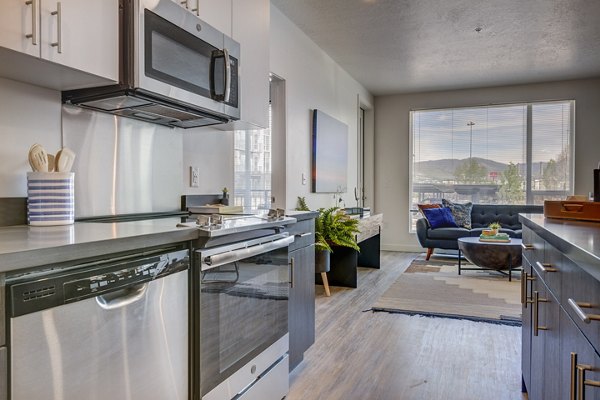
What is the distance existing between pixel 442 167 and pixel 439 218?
1334 mm

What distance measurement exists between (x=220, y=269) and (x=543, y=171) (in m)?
6.37

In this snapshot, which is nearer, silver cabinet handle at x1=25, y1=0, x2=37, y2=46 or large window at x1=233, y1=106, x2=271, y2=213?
silver cabinet handle at x1=25, y1=0, x2=37, y2=46

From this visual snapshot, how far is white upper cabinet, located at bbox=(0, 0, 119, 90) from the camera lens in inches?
48.2

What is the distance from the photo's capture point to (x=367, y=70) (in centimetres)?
568

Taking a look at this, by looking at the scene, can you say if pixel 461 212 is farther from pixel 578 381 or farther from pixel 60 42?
pixel 60 42

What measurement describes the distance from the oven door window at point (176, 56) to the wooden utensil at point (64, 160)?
0.42m

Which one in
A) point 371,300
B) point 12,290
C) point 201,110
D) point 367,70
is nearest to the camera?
point 12,290

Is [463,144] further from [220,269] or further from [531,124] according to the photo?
[220,269]

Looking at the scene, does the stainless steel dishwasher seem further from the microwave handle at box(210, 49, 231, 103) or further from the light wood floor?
the light wood floor

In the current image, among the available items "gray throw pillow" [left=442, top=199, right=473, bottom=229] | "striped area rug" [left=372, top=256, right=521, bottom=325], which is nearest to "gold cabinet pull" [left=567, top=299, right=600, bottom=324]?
"striped area rug" [left=372, top=256, right=521, bottom=325]


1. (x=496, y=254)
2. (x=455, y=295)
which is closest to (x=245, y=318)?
(x=455, y=295)

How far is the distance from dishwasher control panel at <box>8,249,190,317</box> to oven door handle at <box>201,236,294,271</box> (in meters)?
0.13

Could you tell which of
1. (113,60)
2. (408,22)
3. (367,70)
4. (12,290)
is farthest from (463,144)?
(12,290)

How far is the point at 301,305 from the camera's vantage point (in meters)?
2.35
